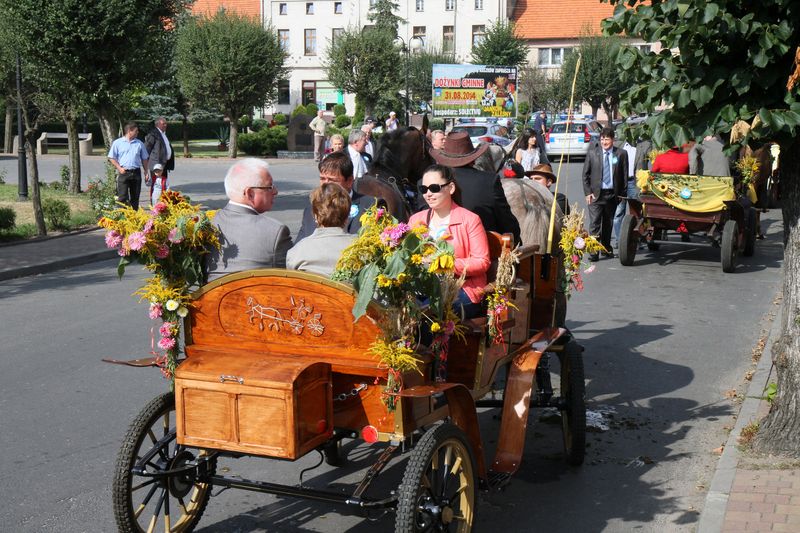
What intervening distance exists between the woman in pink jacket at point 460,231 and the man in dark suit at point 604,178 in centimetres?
955

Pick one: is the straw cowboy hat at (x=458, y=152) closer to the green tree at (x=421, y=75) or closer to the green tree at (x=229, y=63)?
the green tree at (x=229, y=63)

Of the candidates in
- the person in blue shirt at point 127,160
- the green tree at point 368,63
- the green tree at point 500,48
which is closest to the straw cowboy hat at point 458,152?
the person in blue shirt at point 127,160

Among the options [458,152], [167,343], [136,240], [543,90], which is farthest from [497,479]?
[543,90]

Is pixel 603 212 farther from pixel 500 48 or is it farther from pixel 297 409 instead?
pixel 500 48

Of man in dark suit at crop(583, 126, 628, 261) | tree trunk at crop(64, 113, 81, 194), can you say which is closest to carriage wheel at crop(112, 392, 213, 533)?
man in dark suit at crop(583, 126, 628, 261)

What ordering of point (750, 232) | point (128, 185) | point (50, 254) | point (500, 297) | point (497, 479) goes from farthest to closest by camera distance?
point (128, 185) → point (750, 232) → point (50, 254) → point (500, 297) → point (497, 479)

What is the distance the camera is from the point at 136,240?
178 inches

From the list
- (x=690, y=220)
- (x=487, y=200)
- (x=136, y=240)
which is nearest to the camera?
(x=136, y=240)

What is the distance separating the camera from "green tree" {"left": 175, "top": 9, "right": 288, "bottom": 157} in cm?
4084

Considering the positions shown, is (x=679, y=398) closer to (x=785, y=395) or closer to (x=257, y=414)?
(x=785, y=395)

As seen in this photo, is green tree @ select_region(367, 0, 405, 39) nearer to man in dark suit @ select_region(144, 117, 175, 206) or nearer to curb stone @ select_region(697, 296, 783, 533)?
man in dark suit @ select_region(144, 117, 175, 206)

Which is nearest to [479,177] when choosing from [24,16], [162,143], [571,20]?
[162,143]

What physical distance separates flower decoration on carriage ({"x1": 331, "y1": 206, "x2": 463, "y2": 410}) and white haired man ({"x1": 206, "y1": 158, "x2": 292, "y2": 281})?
0.78 metres

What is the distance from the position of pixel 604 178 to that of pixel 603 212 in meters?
0.53
